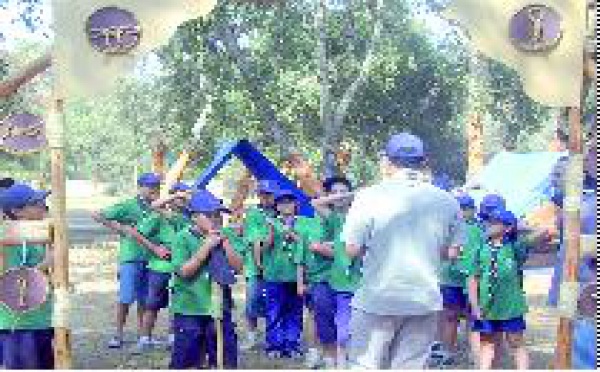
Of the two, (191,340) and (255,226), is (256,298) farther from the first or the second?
(191,340)

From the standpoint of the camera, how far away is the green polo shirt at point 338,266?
7.29 meters

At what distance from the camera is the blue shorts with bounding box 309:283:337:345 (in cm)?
757

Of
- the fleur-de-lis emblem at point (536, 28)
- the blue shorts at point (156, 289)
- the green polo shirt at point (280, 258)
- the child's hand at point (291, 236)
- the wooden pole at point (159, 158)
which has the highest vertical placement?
the wooden pole at point (159, 158)

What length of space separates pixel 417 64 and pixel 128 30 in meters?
20.7

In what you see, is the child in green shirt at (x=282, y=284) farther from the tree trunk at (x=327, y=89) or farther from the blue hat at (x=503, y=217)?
the tree trunk at (x=327, y=89)

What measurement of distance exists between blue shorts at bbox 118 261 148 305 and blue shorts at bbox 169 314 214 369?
187 centimetres

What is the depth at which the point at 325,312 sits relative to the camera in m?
7.58

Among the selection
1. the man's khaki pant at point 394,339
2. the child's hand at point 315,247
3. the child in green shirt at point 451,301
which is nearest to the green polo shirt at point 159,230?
the child's hand at point 315,247

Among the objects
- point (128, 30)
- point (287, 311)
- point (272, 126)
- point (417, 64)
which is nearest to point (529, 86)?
point (128, 30)

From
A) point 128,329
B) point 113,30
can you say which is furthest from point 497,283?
point 128,329

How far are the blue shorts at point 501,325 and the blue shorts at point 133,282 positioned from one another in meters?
3.16

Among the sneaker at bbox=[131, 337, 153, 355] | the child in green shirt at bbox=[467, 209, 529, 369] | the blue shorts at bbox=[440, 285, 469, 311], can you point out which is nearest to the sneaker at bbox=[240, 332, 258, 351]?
the sneaker at bbox=[131, 337, 153, 355]

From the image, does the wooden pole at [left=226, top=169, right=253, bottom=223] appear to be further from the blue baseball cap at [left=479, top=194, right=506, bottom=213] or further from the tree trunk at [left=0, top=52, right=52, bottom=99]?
the tree trunk at [left=0, top=52, right=52, bottom=99]

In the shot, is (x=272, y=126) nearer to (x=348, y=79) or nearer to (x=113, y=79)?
Result: (x=348, y=79)
